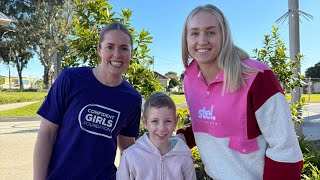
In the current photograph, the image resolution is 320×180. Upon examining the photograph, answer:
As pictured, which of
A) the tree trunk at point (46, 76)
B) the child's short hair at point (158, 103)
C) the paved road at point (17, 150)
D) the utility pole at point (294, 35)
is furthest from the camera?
the tree trunk at point (46, 76)

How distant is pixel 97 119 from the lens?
82.1 inches

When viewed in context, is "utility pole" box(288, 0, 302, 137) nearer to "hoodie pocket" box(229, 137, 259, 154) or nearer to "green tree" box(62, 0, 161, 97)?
"green tree" box(62, 0, 161, 97)

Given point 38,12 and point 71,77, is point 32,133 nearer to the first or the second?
point 71,77

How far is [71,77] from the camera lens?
6.96ft

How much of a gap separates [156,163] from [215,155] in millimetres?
409

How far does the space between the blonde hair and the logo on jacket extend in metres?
0.15

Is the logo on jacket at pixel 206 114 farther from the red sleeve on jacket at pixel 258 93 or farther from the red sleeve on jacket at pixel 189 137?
the red sleeve on jacket at pixel 189 137

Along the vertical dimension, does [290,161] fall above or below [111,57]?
below

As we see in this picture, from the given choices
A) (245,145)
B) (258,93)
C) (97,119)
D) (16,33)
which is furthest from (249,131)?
(16,33)

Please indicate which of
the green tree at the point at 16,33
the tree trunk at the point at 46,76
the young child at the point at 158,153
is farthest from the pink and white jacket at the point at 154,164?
the tree trunk at the point at 46,76

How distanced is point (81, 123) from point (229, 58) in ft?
3.03

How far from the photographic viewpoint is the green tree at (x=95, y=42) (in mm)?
4320

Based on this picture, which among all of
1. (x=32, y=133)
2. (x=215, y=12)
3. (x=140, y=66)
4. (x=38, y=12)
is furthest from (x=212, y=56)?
(x=38, y=12)

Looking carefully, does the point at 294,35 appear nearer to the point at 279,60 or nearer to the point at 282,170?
the point at 279,60
